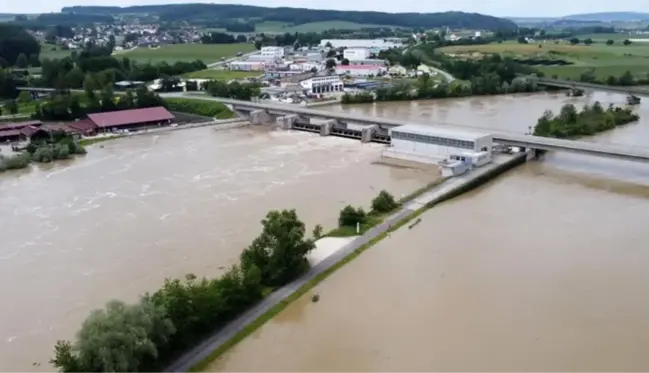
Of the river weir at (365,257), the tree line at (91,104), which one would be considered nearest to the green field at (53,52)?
the tree line at (91,104)

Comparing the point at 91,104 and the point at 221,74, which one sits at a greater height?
the point at 221,74

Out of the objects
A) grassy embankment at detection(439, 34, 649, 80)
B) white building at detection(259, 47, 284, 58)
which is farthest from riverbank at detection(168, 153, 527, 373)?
white building at detection(259, 47, 284, 58)

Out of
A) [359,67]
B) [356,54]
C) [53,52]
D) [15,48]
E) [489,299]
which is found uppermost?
[15,48]

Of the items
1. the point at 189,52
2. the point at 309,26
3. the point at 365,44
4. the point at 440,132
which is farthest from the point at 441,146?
the point at 309,26

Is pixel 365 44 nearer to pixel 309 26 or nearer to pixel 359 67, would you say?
pixel 359 67

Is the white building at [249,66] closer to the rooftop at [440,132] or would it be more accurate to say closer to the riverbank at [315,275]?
the rooftop at [440,132]

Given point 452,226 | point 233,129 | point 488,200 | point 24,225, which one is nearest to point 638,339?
point 452,226
